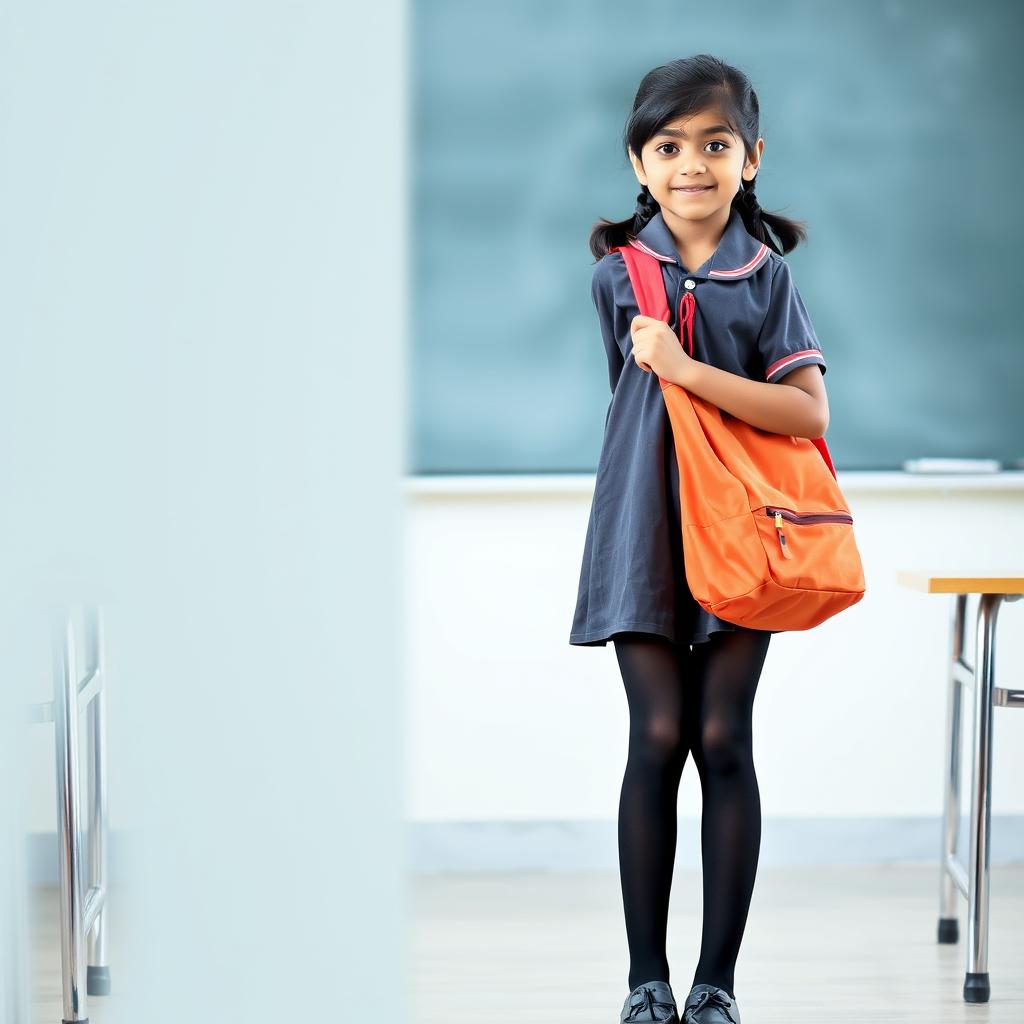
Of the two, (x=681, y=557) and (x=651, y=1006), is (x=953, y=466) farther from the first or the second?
(x=651, y=1006)

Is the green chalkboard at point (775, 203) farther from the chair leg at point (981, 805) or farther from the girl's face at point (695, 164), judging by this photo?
the girl's face at point (695, 164)

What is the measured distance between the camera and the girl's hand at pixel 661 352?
138cm

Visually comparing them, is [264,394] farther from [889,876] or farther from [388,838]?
[889,876]

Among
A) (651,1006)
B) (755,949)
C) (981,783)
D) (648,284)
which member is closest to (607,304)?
(648,284)

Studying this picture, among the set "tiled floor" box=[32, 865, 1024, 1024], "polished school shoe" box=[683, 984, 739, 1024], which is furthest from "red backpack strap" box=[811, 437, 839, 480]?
"tiled floor" box=[32, 865, 1024, 1024]

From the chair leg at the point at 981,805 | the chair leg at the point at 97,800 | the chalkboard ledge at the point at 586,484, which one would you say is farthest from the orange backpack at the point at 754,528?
the chalkboard ledge at the point at 586,484

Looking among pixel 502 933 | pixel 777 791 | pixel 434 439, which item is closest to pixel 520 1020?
pixel 502 933

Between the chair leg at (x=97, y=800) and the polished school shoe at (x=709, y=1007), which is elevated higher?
the chair leg at (x=97, y=800)

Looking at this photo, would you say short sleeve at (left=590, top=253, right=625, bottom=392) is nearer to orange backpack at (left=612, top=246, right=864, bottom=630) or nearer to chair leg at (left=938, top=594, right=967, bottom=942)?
orange backpack at (left=612, top=246, right=864, bottom=630)

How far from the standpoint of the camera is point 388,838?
13.5 inches

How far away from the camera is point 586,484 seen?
2586mm

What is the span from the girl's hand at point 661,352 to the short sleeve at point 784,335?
111mm

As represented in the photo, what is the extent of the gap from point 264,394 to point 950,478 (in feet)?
8.10

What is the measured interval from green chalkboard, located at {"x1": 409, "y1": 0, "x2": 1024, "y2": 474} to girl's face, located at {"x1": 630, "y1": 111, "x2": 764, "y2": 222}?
119 centimetres
